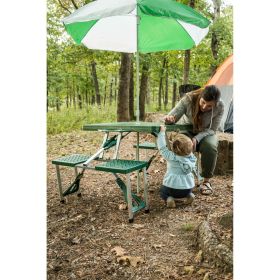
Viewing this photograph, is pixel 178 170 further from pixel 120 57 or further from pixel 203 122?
pixel 120 57

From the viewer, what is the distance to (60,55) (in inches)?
354

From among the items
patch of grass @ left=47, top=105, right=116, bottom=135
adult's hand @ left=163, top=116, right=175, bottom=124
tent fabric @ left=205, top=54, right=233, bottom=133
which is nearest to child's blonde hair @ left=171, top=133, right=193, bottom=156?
adult's hand @ left=163, top=116, right=175, bottom=124

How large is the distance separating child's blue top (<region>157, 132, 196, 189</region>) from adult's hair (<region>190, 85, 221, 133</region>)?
0.51 meters

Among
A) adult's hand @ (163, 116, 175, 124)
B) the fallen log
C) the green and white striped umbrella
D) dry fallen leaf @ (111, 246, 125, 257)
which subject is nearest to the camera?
the fallen log

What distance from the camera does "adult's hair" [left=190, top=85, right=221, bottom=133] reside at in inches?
125

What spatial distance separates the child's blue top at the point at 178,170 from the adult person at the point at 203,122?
383mm

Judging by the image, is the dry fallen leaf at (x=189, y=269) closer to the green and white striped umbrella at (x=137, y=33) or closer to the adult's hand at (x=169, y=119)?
the adult's hand at (x=169, y=119)

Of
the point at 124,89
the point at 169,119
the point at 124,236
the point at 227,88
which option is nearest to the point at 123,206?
the point at 124,236

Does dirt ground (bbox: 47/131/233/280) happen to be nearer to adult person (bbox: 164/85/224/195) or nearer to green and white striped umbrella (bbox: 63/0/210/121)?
adult person (bbox: 164/85/224/195)

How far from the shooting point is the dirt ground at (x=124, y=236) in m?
1.99

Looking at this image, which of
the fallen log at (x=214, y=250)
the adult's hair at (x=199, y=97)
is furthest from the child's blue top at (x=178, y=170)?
the fallen log at (x=214, y=250)
